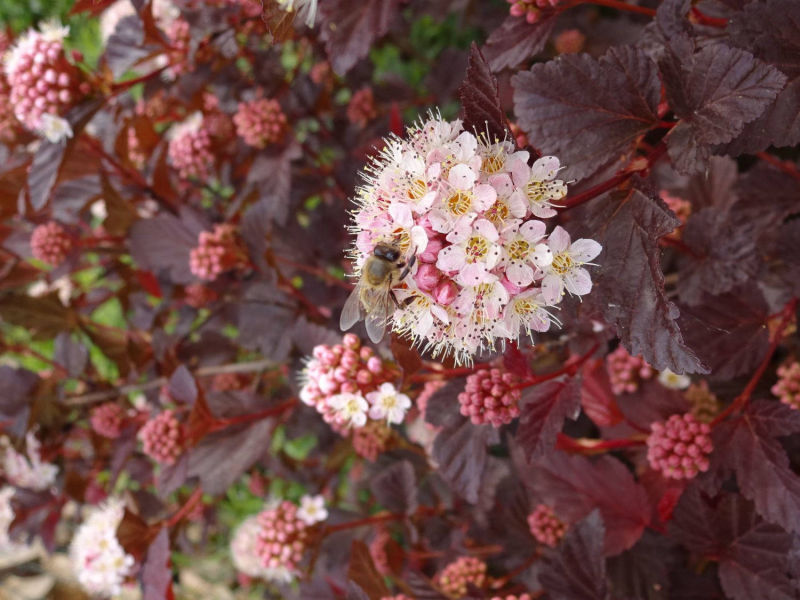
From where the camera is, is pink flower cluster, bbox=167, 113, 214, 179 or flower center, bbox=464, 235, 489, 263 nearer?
flower center, bbox=464, 235, 489, 263

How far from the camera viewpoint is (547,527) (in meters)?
1.46

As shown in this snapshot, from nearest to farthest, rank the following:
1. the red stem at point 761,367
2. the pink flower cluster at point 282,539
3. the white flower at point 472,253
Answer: the white flower at point 472,253
the red stem at point 761,367
the pink flower cluster at point 282,539

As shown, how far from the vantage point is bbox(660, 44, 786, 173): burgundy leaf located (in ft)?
2.69

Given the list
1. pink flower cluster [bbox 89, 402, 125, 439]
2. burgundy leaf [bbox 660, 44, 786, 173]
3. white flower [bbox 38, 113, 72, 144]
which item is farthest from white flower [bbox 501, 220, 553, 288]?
pink flower cluster [bbox 89, 402, 125, 439]

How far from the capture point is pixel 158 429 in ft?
4.86

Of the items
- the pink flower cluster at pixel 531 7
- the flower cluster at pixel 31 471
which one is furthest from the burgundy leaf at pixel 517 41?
the flower cluster at pixel 31 471

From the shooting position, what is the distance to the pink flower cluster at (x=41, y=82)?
4.49 ft

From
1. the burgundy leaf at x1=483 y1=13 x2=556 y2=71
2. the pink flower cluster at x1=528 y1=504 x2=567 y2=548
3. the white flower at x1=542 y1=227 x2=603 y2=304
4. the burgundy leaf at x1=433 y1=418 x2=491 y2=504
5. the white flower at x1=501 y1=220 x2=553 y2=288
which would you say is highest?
the burgundy leaf at x1=483 y1=13 x2=556 y2=71

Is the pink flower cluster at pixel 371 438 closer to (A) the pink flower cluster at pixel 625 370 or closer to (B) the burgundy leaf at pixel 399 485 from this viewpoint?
(B) the burgundy leaf at pixel 399 485

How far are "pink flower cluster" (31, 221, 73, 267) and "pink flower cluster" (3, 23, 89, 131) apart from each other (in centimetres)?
44

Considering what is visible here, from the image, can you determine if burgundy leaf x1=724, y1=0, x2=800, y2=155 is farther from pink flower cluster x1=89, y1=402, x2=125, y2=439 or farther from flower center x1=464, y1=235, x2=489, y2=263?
pink flower cluster x1=89, y1=402, x2=125, y2=439

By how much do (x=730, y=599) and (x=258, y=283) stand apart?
1247mm

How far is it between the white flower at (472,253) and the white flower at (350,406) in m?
0.38

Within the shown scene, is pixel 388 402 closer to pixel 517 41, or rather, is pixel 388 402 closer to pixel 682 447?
pixel 682 447
